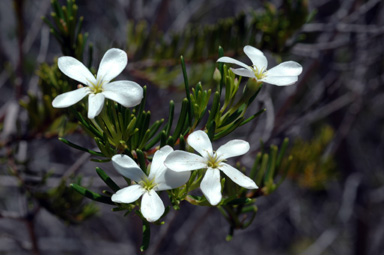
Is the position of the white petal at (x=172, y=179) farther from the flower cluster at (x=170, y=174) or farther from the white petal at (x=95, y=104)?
the white petal at (x=95, y=104)

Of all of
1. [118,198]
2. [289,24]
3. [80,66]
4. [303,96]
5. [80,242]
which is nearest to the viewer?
[118,198]

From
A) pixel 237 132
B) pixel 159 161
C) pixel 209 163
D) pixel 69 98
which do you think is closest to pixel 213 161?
pixel 209 163

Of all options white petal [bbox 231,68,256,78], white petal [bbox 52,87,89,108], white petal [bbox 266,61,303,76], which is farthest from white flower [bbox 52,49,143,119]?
white petal [bbox 266,61,303,76]

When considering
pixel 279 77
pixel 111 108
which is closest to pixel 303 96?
pixel 279 77

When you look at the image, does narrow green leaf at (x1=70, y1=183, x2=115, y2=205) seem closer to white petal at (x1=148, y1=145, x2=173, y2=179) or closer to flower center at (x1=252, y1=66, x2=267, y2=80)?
white petal at (x1=148, y1=145, x2=173, y2=179)

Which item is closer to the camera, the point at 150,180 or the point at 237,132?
the point at 150,180

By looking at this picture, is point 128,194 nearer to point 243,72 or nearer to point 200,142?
point 200,142

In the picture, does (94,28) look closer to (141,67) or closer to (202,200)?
(141,67)
